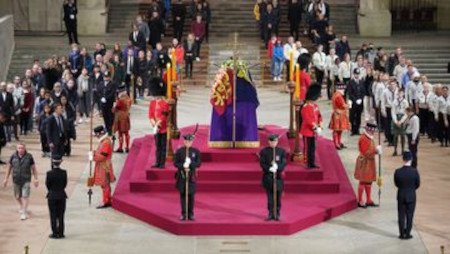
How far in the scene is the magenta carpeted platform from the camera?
22.1m

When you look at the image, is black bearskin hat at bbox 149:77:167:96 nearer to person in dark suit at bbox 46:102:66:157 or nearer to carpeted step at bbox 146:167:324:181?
carpeted step at bbox 146:167:324:181

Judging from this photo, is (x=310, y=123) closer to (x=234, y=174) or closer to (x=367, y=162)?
(x=367, y=162)

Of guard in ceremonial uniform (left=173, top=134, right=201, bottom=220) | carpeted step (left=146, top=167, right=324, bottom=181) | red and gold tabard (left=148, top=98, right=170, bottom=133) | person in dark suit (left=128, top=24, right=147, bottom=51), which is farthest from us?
person in dark suit (left=128, top=24, right=147, bottom=51)

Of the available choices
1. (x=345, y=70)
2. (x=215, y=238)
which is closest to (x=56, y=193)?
(x=215, y=238)

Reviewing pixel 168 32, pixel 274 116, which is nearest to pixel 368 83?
pixel 274 116

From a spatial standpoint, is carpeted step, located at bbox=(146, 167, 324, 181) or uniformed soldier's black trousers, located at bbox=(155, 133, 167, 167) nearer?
carpeted step, located at bbox=(146, 167, 324, 181)

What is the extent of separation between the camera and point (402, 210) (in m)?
21.8

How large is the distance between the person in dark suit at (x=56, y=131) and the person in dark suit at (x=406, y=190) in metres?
8.94

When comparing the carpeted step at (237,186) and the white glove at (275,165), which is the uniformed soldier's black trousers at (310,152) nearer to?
the carpeted step at (237,186)

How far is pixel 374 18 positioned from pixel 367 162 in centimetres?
2153

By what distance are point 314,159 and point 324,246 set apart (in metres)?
3.66

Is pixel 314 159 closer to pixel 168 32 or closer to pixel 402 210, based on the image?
pixel 402 210

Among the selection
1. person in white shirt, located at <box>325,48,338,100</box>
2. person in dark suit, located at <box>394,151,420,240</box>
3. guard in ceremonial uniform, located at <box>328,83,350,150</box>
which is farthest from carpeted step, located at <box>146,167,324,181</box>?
person in white shirt, located at <box>325,48,338,100</box>

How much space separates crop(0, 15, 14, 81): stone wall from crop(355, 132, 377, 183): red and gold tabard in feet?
55.1
